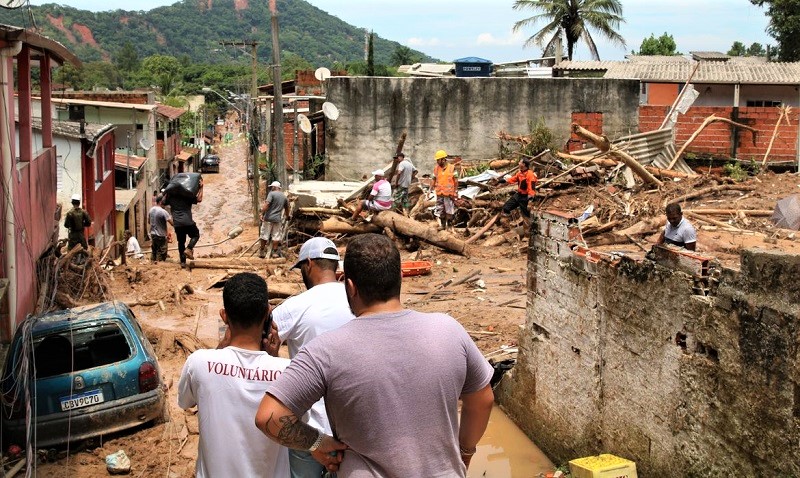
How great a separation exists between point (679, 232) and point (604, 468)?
2.86 metres

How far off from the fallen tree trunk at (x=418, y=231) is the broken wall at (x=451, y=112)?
6631 millimetres

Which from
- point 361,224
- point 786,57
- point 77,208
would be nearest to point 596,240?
point 361,224

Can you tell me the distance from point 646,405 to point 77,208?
11.3 meters

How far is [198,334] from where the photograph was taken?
12.5 metres

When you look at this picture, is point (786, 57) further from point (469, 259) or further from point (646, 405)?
point (646, 405)

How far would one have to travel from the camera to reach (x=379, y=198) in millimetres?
17469

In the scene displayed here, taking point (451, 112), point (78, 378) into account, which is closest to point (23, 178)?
point (78, 378)

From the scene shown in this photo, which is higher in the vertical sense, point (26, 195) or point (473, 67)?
point (473, 67)

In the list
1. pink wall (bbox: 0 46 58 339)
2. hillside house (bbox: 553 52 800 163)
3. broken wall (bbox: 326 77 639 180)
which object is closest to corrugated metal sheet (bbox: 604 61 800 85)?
hillside house (bbox: 553 52 800 163)

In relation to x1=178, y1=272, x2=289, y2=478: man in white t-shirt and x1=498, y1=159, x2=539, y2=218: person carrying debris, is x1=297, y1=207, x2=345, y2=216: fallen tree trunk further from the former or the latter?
x1=178, y1=272, x2=289, y2=478: man in white t-shirt

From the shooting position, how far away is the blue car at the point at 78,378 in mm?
8227

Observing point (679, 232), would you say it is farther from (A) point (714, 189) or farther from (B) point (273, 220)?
(B) point (273, 220)

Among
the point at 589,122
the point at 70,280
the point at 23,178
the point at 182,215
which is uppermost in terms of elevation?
the point at 589,122

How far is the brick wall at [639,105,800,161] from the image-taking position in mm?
20359
